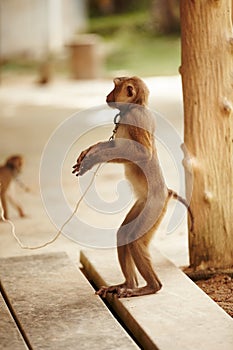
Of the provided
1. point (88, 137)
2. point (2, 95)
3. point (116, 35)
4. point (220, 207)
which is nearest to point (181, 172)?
point (88, 137)

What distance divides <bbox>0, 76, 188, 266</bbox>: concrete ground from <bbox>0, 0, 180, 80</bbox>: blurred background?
2.64 ft

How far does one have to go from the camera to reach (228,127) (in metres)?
5.52

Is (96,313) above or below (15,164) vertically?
below

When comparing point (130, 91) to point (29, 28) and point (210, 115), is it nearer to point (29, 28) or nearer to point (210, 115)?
point (210, 115)

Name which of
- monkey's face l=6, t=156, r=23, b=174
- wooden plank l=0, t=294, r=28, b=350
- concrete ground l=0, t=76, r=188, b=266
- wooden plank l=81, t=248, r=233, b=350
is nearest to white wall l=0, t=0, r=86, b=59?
concrete ground l=0, t=76, r=188, b=266

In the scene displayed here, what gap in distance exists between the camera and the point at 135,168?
4809 millimetres

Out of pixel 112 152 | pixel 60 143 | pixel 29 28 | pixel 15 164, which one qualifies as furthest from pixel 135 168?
pixel 29 28

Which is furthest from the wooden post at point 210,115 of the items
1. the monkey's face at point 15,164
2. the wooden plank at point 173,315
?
the monkey's face at point 15,164

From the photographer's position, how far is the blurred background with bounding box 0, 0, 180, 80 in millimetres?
18281

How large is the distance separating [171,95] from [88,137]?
165 inches

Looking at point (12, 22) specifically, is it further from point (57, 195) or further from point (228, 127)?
point (228, 127)

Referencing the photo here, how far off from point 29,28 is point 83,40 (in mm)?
4145

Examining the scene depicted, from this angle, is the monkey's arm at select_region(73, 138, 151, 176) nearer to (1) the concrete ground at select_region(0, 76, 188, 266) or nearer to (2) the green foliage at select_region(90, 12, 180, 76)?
(1) the concrete ground at select_region(0, 76, 188, 266)

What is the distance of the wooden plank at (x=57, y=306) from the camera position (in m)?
4.38
